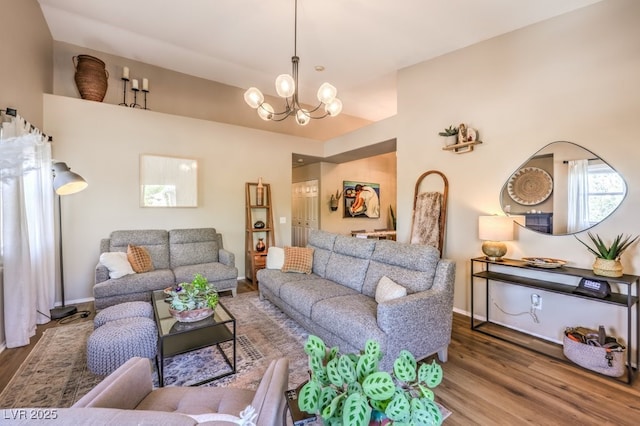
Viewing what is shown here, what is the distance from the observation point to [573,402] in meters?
1.93

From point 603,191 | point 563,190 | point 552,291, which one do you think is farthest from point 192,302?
point 603,191

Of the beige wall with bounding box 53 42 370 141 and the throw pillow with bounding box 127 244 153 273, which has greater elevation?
the beige wall with bounding box 53 42 370 141

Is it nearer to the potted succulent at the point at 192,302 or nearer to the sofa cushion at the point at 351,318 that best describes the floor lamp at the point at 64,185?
the potted succulent at the point at 192,302

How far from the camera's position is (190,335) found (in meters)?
2.32

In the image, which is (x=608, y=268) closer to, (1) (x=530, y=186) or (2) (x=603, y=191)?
(2) (x=603, y=191)

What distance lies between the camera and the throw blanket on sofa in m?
3.78

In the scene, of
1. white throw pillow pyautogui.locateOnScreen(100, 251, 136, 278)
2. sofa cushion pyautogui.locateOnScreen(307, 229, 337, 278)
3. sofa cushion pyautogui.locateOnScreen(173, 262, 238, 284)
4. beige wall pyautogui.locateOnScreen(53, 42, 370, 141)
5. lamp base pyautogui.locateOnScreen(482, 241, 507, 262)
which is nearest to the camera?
lamp base pyautogui.locateOnScreen(482, 241, 507, 262)

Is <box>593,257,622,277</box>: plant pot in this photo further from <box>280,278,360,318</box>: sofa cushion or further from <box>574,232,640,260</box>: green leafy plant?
<box>280,278,360,318</box>: sofa cushion

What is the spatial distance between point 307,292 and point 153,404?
1712mm

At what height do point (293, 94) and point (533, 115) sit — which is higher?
point (293, 94)

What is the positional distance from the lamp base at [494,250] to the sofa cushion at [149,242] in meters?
4.16

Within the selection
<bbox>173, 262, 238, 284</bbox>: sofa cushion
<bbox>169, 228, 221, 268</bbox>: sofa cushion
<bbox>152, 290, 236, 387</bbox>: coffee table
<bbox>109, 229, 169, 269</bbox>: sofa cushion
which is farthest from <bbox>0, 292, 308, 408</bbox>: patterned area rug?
<bbox>169, 228, 221, 268</bbox>: sofa cushion

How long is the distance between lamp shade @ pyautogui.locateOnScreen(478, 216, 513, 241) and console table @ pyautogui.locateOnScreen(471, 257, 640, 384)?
0.28m

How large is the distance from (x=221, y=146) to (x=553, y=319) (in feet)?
16.6
